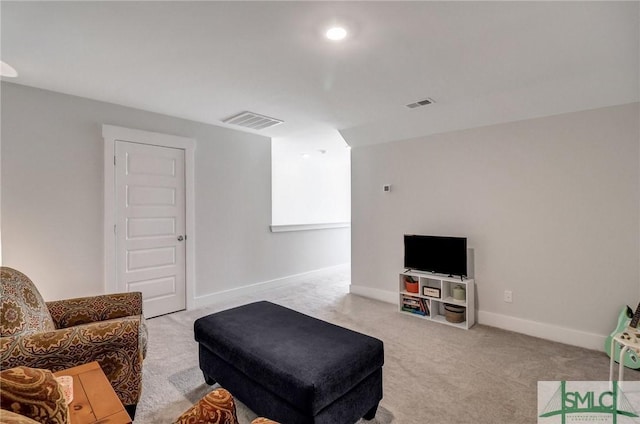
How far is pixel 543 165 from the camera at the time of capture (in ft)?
10.2

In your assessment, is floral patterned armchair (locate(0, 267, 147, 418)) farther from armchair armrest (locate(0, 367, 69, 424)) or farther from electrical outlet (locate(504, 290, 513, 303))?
electrical outlet (locate(504, 290, 513, 303))

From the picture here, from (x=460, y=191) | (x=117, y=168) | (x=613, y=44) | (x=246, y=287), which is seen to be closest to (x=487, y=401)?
(x=460, y=191)

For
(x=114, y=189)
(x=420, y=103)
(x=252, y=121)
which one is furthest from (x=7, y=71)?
(x=420, y=103)

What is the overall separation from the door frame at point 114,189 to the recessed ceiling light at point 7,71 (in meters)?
0.76

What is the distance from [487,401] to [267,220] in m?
3.57

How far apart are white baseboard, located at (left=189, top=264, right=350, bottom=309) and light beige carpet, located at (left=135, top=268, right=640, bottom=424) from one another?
0.30 metres

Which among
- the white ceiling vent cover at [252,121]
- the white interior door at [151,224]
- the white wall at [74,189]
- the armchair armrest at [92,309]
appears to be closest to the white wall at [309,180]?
the white ceiling vent cover at [252,121]

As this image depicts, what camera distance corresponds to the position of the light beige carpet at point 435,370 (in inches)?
77.5

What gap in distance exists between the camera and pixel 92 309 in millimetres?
2236

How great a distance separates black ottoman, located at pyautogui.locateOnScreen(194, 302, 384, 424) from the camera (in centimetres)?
157

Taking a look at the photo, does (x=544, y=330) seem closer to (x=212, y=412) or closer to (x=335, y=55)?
(x=335, y=55)

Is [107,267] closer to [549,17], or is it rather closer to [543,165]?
[549,17]

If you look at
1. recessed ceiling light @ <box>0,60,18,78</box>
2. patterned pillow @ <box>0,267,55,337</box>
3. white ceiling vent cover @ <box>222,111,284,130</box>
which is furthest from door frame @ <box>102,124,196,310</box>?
patterned pillow @ <box>0,267,55,337</box>

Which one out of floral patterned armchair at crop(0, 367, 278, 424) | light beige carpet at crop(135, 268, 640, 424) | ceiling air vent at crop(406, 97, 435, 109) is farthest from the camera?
ceiling air vent at crop(406, 97, 435, 109)
